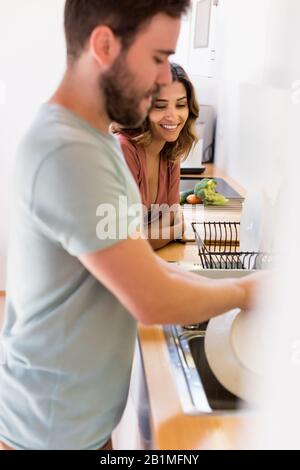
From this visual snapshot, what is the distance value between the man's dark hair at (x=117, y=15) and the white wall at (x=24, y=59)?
167 cm

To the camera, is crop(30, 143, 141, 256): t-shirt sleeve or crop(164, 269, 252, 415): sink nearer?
crop(30, 143, 141, 256): t-shirt sleeve

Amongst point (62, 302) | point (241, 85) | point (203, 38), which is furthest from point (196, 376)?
point (203, 38)

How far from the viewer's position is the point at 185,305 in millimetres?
643

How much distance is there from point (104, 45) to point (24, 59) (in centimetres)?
183

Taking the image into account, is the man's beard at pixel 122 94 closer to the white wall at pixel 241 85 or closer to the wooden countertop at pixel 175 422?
the wooden countertop at pixel 175 422

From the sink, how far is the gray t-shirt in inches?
3.4

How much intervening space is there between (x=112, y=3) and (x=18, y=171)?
0.69 ft

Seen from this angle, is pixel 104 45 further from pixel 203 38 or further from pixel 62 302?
pixel 203 38

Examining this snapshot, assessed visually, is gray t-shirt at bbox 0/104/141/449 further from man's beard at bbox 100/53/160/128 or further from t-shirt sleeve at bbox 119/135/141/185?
t-shirt sleeve at bbox 119/135/141/185

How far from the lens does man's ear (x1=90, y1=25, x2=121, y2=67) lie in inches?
22.8

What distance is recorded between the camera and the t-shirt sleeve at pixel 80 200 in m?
0.57

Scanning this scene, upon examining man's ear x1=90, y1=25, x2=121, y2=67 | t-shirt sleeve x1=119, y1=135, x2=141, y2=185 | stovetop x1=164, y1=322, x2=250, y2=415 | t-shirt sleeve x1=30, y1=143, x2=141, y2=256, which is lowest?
stovetop x1=164, y1=322, x2=250, y2=415

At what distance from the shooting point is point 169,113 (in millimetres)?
1393

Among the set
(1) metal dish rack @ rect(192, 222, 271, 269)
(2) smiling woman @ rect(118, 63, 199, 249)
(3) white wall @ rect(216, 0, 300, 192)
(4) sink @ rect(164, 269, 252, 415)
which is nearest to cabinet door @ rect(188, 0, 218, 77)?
(3) white wall @ rect(216, 0, 300, 192)
